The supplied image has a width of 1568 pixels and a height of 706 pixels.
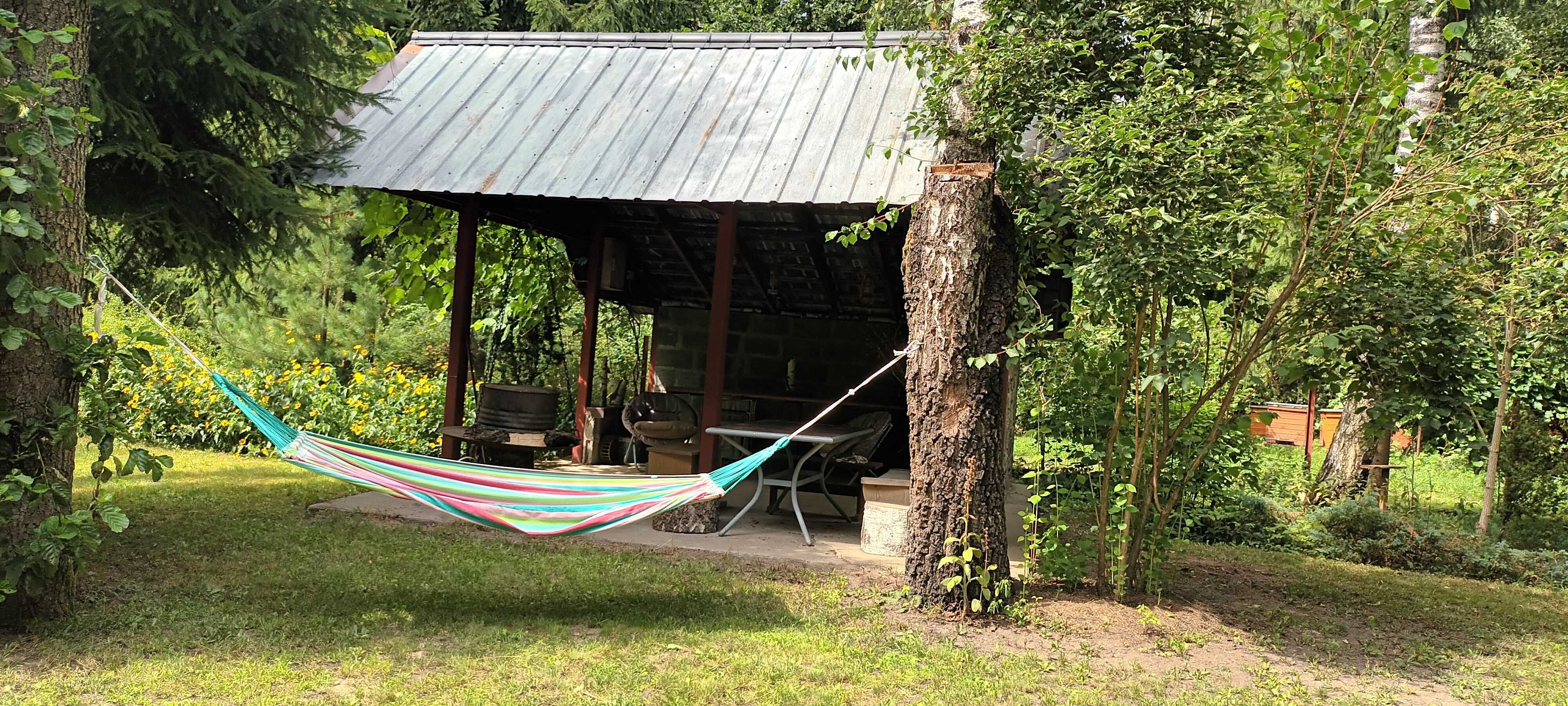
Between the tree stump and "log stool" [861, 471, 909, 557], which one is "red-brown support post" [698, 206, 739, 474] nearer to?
the tree stump

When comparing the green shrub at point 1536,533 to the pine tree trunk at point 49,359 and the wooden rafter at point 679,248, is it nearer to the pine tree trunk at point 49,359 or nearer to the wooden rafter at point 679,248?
the wooden rafter at point 679,248

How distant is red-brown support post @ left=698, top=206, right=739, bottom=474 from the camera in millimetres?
6000

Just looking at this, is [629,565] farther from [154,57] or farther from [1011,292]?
[154,57]

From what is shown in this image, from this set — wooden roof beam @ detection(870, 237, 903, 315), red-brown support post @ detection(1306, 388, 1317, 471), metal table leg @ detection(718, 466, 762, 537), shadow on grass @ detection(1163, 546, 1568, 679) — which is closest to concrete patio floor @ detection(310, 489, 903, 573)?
metal table leg @ detection(718, 466, 762, 537)

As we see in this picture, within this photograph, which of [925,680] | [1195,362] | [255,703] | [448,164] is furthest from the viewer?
[448,164]

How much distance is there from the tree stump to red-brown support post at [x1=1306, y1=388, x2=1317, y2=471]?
18.6 ft

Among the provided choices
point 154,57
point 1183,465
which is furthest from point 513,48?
point 1183,465

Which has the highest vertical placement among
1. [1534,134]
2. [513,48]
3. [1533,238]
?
[513,48]

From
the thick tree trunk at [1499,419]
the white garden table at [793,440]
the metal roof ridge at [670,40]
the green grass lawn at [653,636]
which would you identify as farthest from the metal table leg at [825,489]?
the thick tree trunk at [1499,419]

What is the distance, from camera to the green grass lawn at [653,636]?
3.43 meters

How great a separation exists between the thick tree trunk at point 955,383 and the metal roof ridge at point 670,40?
10.8 ft

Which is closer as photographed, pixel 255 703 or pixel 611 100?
pixel 255 703

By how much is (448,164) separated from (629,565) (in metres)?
2.70

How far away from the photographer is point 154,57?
179 inches
